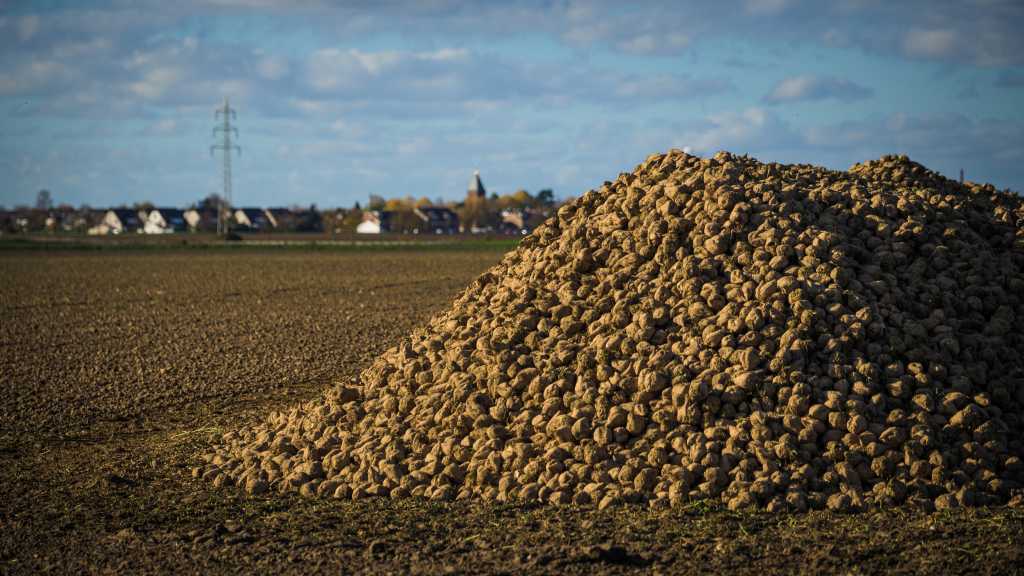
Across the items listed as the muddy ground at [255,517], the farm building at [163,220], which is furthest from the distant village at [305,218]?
the muddy ground at [255,517]

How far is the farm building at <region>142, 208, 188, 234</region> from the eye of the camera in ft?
475

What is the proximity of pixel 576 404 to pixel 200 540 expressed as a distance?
9.27ft

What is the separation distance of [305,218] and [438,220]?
18530 millimetres

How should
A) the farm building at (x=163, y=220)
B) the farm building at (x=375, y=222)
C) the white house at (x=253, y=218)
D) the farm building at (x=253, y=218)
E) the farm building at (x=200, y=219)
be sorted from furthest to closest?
1. the farm building at (x=163, y=220)
2. the white house at (x=253, y=218)
3. the farm building at (x=253, y=218)
4. the farm building at (x=200, y=219)
5. the farm building at (x=375, y=222)

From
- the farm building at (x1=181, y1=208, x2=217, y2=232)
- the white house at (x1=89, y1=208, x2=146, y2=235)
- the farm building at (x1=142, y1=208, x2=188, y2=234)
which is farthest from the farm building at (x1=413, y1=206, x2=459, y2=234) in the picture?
the white house at (x1=89, y1=208, x2=146, y2=235)

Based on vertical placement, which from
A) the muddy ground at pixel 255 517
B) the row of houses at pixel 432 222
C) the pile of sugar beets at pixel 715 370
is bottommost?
the muddy ground at pixel 255 517

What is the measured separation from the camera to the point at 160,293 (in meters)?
29.0

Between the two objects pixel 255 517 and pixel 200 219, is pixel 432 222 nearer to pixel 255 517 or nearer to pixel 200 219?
pixel 200 219

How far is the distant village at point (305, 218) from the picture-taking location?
128 metres

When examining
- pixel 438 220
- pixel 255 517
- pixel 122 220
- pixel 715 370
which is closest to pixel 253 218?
pixel 122 220

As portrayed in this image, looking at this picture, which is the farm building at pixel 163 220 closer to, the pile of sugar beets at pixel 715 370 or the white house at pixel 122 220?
the white house at pixel 122 220

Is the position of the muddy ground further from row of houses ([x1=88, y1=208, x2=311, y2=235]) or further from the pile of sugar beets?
row of houses ([x1=88, y1=208, x2=311, y2=235])

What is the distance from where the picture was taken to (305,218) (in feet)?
447

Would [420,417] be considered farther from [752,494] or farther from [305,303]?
[305,303]
